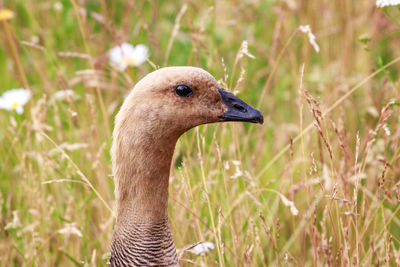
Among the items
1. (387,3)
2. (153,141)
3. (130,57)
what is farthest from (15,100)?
(387,3)

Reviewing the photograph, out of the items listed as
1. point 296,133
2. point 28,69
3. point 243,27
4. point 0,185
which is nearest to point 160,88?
point 0,185

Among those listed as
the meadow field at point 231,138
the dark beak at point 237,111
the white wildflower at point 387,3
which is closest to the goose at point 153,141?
the dark beak at point 237,111

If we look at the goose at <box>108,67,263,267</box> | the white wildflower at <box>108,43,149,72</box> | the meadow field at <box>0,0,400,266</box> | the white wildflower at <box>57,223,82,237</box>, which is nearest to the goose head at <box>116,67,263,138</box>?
the goose at <box>108,67,263,267</box>

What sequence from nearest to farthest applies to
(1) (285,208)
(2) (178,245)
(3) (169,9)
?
(2) (178,245)
(1) (285,208)
(3) (169,9)

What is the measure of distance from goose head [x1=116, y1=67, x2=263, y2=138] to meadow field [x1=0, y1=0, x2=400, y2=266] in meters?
0.20

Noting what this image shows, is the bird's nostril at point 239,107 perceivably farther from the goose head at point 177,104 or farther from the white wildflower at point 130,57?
the white wildflower at point 130,57

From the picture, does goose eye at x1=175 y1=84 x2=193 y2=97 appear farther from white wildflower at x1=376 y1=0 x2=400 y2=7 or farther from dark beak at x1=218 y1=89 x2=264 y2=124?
white wildflower at x1=376 y1=0 x2=400 y2=7

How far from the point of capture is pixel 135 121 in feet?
5.95

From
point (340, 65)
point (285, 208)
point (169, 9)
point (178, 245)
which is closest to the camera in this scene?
point (178, 245)

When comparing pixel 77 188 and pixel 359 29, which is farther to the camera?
pixel 359 29

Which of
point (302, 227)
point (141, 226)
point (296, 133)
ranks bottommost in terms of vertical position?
point (302, 227)

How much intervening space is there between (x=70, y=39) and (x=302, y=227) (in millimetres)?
2373

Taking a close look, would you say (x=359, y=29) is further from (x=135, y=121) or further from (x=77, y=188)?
(x=135, y=121)

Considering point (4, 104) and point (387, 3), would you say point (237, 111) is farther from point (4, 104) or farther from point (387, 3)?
point (4, 104)
